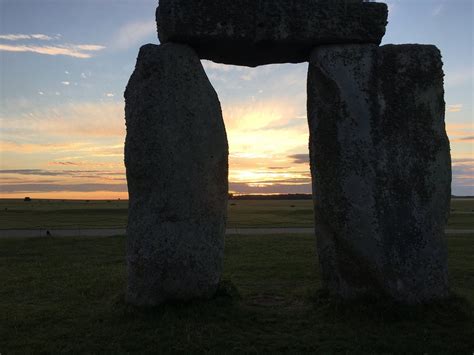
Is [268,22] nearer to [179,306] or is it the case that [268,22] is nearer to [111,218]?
[179,306]

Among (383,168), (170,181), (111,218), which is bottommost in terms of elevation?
(111,218)

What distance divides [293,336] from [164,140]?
11.7 feet

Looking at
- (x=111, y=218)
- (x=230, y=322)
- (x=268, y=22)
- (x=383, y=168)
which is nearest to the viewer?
(x=230, y=322)

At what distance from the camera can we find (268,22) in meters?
7.44

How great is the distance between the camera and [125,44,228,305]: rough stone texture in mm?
7238

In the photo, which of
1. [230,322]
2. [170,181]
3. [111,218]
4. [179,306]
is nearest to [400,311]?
[230,322]

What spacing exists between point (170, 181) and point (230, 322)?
2.40m

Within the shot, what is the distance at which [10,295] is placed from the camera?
29.8 feet

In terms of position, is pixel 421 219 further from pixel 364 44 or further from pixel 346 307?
pixel 364 44

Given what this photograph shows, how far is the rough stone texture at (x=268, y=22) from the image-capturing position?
739 centimetres

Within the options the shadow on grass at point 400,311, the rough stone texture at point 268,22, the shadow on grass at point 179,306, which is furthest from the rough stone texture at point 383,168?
the shadow on grass at point 179,306

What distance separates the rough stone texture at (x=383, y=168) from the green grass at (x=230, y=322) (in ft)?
1.50

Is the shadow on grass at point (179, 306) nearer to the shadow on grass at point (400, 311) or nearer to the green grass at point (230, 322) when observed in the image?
the green grass at point (230, 322)

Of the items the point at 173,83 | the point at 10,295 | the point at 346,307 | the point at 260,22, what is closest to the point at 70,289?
the point at 10,295
